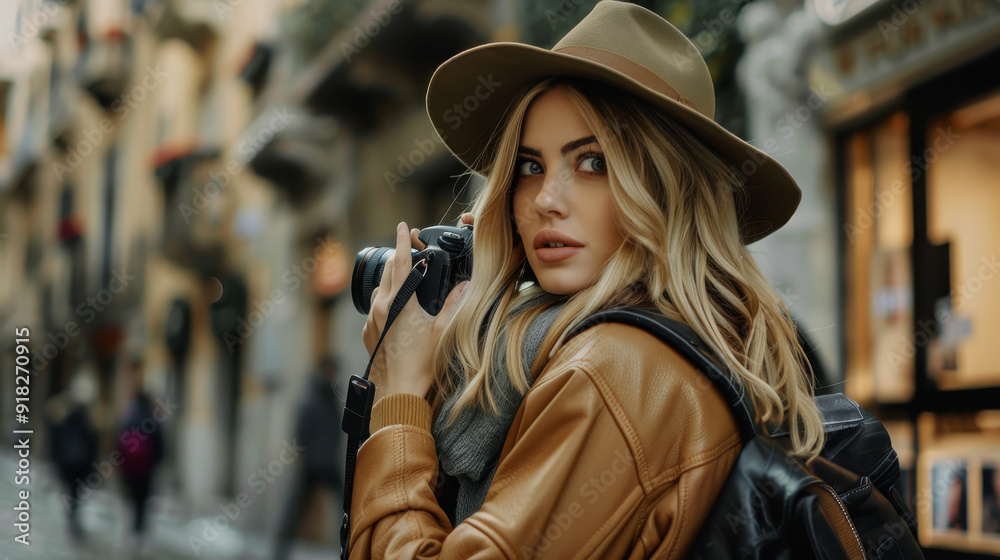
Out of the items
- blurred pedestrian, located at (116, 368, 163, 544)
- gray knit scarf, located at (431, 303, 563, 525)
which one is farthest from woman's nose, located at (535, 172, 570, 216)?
blurred pedestrian, located at (116, 368, 163, 544)

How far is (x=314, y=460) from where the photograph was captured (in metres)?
7.11

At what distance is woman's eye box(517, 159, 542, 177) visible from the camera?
66.2 inches

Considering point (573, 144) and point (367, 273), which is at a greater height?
point (573, 144)

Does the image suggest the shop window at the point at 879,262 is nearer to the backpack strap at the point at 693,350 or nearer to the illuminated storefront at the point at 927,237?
the illuminated storefront at the point at 927,237

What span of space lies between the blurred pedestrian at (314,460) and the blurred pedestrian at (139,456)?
77.2 inches

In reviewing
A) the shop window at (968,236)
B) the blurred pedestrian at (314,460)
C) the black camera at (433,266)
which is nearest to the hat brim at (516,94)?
the black camera at (433,266)

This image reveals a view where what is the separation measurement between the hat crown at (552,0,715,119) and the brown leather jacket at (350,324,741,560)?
23.7 inches

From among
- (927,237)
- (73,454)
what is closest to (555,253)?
(927,237)

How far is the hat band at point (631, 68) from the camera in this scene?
5.04 ft

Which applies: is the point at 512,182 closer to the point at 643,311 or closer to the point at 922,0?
the point at 643,311

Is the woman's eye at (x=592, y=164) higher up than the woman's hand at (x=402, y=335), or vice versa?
the woman's eye at (x=592, y=164)

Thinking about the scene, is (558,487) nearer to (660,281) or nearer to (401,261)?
(660,281)

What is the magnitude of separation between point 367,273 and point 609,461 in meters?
0.83

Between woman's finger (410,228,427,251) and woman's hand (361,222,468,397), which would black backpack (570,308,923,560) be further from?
woman's finger (410,228,427,251)
